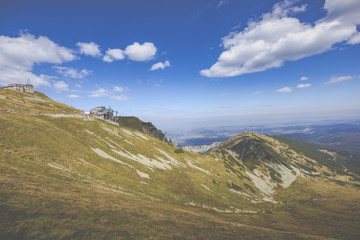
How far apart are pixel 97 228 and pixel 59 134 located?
3848 cm

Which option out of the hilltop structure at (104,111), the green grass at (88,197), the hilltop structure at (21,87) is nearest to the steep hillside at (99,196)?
the green grass at (88,197)

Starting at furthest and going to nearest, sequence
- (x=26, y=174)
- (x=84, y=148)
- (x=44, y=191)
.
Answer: (x=84, y=148), (x=26, y=174), (x=44, y=191)

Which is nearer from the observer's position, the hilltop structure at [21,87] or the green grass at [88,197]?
the green grass at [88,197]

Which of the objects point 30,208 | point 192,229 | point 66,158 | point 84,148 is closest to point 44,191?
point 30,208

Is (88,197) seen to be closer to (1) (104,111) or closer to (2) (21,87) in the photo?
(1) (104,111)

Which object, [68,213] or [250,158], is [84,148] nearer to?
[68,213]

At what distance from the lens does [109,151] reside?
48.8 m

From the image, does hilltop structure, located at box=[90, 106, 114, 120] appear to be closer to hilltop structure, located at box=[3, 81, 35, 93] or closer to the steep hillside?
the steep hillside

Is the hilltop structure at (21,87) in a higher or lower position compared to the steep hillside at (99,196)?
higher

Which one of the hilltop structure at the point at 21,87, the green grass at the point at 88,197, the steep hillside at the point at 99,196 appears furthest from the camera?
the hilltop structure at the point at 21,87

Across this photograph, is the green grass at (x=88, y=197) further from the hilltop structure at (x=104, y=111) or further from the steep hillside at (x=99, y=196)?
the hilltop structure at (x=104, y=111)

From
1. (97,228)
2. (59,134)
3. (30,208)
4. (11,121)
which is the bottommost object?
(97,228)

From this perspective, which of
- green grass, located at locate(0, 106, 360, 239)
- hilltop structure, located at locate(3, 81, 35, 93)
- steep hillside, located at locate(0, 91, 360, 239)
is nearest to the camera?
green grass, located at locate(0, 106, 360, 239)

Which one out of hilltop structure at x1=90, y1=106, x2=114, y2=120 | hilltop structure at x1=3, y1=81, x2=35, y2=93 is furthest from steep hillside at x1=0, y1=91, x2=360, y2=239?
hilltop structure at x1=3, y1=81, x2=35, y2=93
